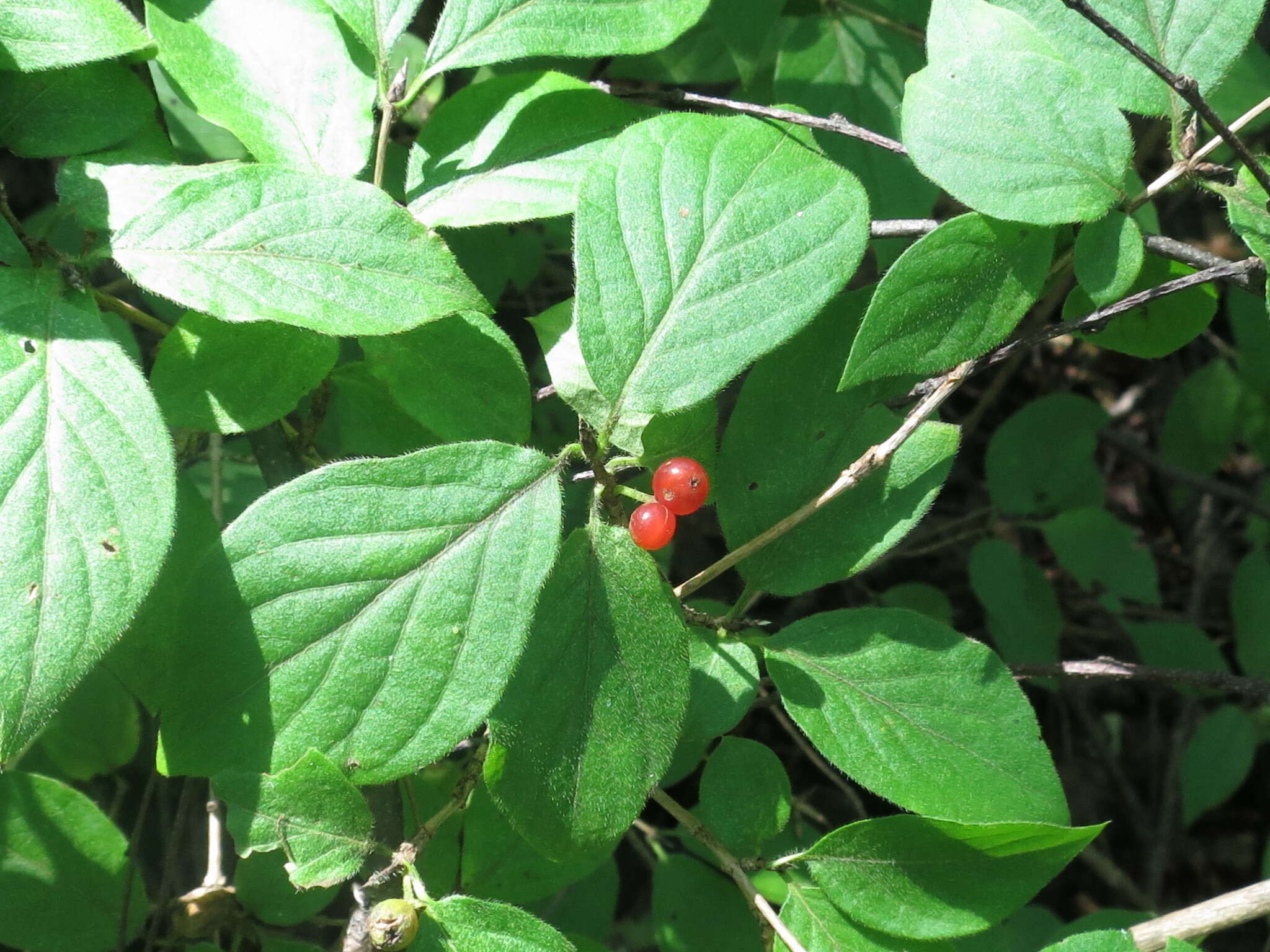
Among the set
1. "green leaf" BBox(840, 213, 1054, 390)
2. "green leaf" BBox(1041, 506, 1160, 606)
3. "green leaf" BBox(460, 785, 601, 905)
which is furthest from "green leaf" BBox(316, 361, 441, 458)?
"green leaf" BBox(1041, 506, 1160, 606)

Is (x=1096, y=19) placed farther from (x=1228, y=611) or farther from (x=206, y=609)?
(x=1228, y=611)

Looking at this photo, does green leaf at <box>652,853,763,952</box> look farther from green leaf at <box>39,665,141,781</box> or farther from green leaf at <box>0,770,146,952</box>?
green leaf at <box>39,665,141,781</box>

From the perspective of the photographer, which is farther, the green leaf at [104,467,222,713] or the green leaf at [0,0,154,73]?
the green leaf at [104,467,222,713]

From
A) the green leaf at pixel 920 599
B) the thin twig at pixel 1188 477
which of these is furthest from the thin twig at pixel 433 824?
the thin twig at pixel 1188 477

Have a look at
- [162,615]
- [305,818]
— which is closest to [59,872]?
[162,615]

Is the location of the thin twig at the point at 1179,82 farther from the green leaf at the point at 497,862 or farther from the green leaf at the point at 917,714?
the green leaf at the point at 497,862

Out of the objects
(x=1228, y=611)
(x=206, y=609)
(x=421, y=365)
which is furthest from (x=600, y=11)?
(x=1228, y=611)
